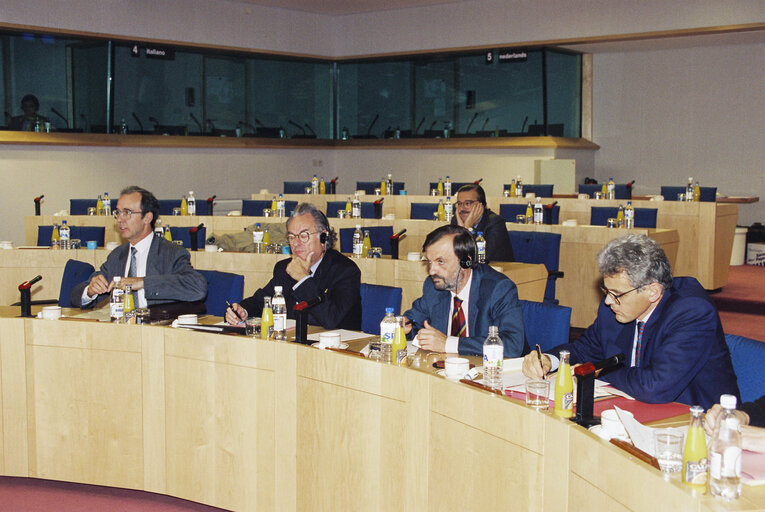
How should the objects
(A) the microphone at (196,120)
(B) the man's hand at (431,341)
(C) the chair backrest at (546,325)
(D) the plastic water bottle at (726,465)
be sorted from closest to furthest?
(D) the plastic water bottle at (726,465) → (B) the man's hand at (431,341) → (C) the chair backrest at (546,325) → (A) the microphone at (196,120)

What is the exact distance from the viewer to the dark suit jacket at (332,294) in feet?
12.9

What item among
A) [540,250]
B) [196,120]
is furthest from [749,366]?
[196,120]

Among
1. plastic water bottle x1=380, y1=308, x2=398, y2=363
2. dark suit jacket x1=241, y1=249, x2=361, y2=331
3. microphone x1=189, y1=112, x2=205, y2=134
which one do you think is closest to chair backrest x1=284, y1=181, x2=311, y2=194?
microphone x1=189, y1=112, x2=205, y2=134

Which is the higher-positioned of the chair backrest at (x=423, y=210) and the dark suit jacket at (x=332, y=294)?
the chair backrest at (x=423, y=210)

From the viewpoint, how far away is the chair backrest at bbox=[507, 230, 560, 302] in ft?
20.1

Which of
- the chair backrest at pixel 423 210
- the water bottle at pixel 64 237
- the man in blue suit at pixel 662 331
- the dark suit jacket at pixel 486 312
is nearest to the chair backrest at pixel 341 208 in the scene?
the chair backrest at pixel 423 210

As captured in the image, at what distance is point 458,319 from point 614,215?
482cm

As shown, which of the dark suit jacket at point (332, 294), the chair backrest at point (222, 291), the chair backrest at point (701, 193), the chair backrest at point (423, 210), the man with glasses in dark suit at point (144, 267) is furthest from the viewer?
the chair backrest at point (701, 193)

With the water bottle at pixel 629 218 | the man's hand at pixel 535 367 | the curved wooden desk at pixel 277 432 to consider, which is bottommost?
the curved wooden desk at pixel 277 432

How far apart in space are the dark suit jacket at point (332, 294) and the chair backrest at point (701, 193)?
625 cm

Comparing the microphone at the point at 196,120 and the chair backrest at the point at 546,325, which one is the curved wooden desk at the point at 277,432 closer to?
the chair backrest at the point at 546,325

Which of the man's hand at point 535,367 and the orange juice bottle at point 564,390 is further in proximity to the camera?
the man's hand at point 535,367

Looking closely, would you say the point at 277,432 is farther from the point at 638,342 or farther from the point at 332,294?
the point at 638,342

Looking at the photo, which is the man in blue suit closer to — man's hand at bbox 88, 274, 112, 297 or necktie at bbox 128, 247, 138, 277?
man's hand at bbox 88, 274, 112, 297
